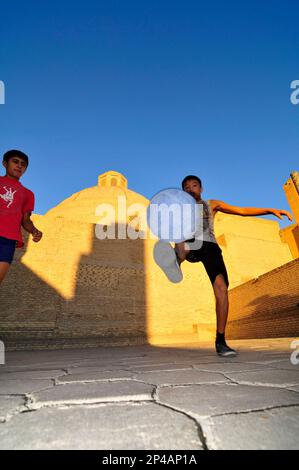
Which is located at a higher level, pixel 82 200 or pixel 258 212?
pixel 82 200

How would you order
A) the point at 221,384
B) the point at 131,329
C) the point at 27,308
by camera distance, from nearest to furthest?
1. the point at 221,384
2. the point at 27,308
3. the point at 131,329

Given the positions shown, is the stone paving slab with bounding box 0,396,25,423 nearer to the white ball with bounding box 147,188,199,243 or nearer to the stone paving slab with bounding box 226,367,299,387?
the stone paving slab with bounding box 226,367,299,387

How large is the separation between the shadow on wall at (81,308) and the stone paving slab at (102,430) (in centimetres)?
774

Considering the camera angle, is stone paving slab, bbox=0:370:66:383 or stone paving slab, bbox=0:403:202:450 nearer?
stone paving slab, bbox=0:403:202:450

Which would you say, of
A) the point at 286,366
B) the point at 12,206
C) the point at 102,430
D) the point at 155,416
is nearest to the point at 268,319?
the point at 286,366

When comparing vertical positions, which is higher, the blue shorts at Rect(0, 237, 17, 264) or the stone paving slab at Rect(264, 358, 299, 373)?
the blue shorts at Rect(0, 237, 17, 264)

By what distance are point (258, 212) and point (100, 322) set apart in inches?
314

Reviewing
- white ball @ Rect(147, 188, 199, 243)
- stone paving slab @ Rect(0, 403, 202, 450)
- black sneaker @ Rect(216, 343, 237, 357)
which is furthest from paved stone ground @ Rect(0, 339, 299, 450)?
white ball @ Rect(147, 188, 199, 243)

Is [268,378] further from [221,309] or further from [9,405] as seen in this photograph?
[221,309]

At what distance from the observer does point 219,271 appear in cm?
248

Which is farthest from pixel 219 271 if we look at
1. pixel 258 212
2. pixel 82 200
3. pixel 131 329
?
pixel 82 200

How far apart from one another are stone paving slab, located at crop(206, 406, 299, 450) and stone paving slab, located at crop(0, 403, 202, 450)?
50 millimetres

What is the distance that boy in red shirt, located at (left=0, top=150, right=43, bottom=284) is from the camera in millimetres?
2178
